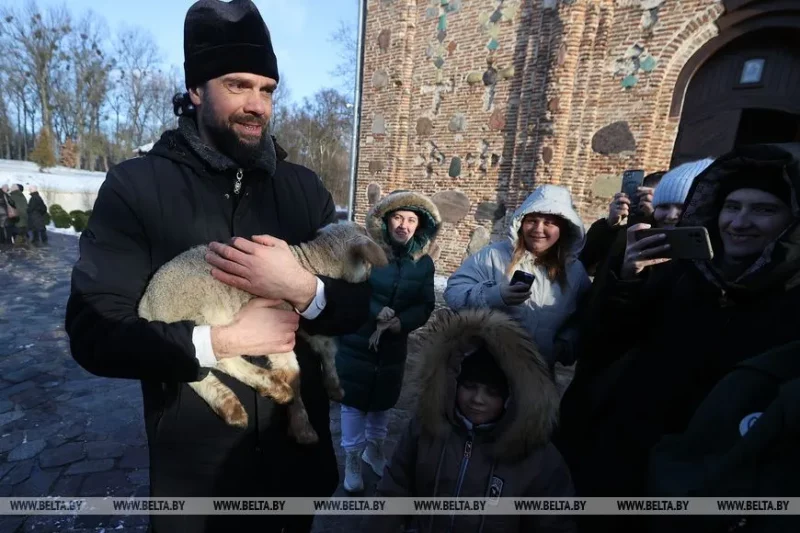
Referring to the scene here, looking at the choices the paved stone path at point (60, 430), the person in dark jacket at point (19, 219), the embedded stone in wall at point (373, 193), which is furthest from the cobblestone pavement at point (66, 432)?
the person in dark jacket at point (19, 219)

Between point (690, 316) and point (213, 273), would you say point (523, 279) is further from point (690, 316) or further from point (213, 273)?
point (213, 273)

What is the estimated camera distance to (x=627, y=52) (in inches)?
278

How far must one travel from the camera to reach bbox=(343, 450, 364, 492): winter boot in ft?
10.1

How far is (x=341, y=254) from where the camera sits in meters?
1.69

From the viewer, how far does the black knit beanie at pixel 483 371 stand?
1.92 meters

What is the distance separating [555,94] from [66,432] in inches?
345

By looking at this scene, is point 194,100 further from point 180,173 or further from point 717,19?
point 717,19

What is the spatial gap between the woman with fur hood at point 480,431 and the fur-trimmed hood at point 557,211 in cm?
102

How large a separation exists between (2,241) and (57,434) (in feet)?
41.1

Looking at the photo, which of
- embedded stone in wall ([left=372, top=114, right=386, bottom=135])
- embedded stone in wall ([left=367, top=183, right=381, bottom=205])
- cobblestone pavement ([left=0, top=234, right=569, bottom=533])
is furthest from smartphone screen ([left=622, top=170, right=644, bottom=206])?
embedded stone in wall ([left=372, top=114, right=386, bottom=135])

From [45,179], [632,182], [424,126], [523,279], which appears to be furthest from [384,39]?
[45,179]

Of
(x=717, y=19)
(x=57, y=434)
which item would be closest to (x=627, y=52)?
(x=717, y=19)

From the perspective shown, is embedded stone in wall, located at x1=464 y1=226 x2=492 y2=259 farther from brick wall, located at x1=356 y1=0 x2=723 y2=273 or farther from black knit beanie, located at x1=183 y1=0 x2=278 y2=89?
black knit beanie, located at x1=183 y1=0 x2=278 y2=89

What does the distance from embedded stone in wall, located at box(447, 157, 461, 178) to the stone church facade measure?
24 millimetres
